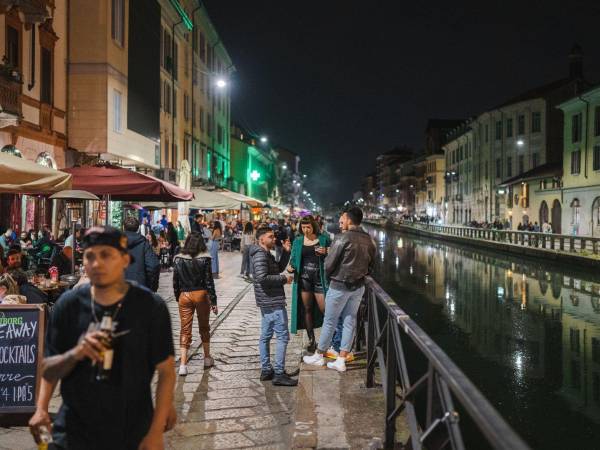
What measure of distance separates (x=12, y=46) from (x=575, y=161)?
134ft

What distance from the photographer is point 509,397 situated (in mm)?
7930

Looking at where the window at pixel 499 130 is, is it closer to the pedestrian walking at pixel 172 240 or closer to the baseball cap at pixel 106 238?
the pedestrian walking at pixel 172 240

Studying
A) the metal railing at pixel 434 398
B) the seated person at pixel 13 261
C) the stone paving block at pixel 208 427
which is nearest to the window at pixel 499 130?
the metal railing at pixel 434 398

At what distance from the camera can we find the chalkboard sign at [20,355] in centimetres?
563

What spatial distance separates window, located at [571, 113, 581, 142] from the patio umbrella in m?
44.8

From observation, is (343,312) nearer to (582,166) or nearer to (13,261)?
(13,261)

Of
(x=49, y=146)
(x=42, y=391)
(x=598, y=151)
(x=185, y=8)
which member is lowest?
(x=42, y=391)

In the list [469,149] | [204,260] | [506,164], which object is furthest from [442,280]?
Result: [469,149]

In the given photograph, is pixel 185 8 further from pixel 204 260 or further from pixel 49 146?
pixel 204 260

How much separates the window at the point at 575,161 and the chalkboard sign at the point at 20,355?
150 ft

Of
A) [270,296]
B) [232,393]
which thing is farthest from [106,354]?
[270,296]

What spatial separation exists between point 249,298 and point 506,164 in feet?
189

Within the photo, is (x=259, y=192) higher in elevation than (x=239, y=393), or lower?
higher

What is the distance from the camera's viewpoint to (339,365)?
7.21 metres
